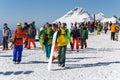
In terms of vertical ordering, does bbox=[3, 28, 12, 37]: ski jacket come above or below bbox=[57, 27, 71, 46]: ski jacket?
above

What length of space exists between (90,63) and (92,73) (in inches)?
123

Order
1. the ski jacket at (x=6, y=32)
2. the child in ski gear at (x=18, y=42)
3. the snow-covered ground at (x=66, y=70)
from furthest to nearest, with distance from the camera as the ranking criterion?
the ski jacket at (x=6, y=32), the child in ski gear at (x=18, y=42), the snow-covered ground at (x=66, y=70)

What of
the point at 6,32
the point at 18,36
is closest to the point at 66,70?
the point at 18,36

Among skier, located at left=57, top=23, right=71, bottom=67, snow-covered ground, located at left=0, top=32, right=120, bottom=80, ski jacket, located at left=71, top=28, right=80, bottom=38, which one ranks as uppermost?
ski jacket, located at left=71, top=28, right=80, bottom=38

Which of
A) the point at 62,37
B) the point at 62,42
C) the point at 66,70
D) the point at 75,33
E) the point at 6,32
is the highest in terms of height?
the point at 6,32

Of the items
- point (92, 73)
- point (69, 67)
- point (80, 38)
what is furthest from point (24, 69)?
point (80, 38)

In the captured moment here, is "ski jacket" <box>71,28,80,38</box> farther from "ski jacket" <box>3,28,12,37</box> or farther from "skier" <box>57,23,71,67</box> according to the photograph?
"skier" <box>57,23,71,67</box>

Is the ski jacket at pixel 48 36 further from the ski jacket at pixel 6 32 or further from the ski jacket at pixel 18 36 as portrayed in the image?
the ski jacket at pixel 6 32

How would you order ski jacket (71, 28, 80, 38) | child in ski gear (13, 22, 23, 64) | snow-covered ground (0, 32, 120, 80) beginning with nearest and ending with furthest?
snow-covered ground (0, 32, 120, 80), child in ski gear (13, 22, 23, 64), ski jacket (71, 28, 80, 38)

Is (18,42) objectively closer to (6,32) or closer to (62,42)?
(62,42)

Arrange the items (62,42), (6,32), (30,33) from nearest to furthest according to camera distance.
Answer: (62,42) → (6,32) → (30,33)

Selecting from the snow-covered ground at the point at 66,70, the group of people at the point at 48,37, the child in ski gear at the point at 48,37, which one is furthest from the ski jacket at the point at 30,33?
the child in ski gear at the point at 48,37

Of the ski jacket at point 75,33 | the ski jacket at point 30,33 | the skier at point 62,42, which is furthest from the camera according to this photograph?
the ski jacket at point 30,33

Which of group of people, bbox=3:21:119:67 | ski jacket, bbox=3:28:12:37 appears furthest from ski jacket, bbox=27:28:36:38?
ski jacket, bbox=3:28:12:37
